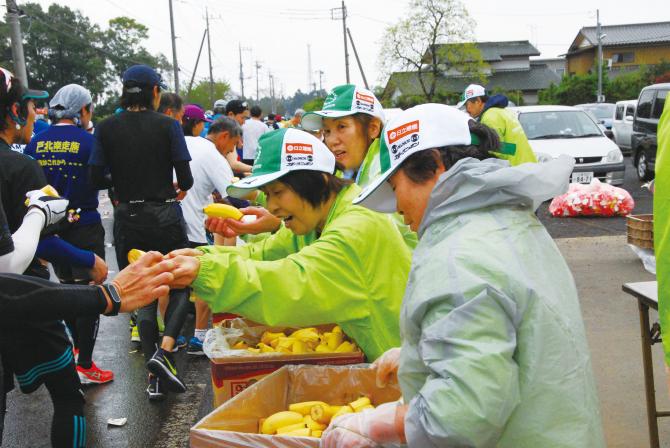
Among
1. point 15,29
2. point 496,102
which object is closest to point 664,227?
point 496,102

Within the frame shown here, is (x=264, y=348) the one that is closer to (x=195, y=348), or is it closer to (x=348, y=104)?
(x=348, y=104)

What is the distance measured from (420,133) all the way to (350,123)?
215 centimetres

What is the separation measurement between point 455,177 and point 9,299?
1.82m

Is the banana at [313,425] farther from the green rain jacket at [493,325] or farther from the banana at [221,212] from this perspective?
the banana at [221,212]

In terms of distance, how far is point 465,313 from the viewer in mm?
1465

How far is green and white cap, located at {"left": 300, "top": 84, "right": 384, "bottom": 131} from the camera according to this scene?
12.6ft

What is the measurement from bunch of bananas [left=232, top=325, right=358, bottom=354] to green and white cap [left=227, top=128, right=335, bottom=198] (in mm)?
660

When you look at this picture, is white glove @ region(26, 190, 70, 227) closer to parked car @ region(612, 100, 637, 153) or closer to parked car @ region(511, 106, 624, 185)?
parked car @ region(511, 106, 624, 185)

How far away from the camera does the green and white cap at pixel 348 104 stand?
3.85 metres

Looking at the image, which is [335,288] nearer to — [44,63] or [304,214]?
[304,214]

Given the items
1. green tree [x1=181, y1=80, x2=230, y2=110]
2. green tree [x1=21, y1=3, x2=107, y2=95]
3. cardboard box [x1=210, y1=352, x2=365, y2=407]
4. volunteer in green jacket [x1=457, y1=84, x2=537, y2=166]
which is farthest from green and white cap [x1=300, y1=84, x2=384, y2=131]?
green tree [x1=181, y1=80, x2=230, y2=110]

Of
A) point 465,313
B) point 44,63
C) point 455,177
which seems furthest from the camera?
point 44,63

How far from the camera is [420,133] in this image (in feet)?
5.93

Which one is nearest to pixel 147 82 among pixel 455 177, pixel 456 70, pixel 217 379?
pixel 217 379
